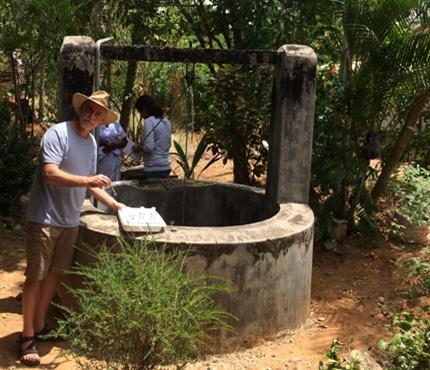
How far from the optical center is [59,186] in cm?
448

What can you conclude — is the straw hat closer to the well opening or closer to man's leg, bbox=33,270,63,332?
man's leg, bbox=33,270,63,332

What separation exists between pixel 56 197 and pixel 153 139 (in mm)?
2474

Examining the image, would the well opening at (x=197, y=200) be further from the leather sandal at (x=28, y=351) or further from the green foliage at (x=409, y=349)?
the green foliage at (x=409, y=349)

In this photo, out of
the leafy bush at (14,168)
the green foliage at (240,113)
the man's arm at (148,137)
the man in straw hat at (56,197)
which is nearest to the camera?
the man in straw hat at (56,197)

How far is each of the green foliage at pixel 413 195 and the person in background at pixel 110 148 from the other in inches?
118

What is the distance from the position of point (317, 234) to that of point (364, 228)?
0.58 metres

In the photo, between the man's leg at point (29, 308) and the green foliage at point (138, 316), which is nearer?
the green foliage at point (138, 316)

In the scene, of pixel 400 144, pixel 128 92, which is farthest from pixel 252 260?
pixel 128 92

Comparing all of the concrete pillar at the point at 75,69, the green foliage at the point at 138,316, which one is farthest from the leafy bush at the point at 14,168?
the green foliage at the point at 138,316

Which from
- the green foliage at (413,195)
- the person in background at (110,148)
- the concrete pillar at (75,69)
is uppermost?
the concrete pillar at (75,69)

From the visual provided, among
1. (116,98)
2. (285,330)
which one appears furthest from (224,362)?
(116,98)

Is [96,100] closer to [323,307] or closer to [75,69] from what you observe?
[75,69]

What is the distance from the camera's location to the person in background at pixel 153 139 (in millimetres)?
6926

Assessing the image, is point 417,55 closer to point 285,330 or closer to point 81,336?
point 285,330
